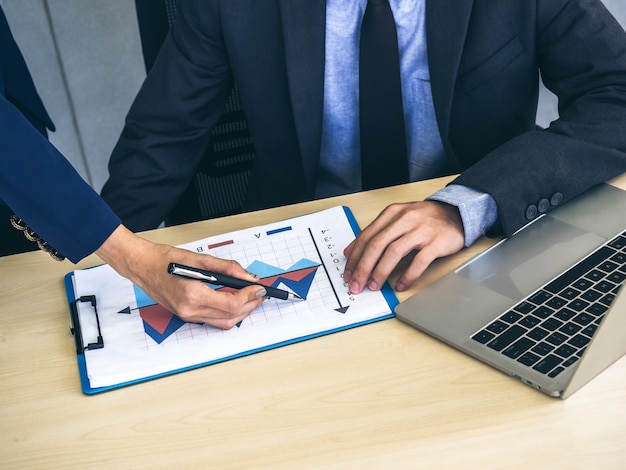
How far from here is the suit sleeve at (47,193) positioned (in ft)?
3.21

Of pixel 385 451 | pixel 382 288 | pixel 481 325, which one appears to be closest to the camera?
pixel 385 451

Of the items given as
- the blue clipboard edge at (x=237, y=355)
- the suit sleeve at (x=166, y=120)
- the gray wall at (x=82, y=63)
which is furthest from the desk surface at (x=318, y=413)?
the gray wall at (x=82, y=63)

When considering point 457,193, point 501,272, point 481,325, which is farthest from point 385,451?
point 457,193

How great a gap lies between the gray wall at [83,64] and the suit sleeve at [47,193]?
156 centimetres

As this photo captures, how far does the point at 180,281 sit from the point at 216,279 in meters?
0.05

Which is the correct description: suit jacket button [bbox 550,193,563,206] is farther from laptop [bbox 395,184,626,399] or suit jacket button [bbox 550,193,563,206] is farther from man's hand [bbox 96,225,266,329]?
man's hand [bbox 96,225,266,329]

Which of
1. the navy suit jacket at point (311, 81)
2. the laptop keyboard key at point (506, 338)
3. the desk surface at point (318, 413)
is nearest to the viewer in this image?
the desk surface at point (318, 413)

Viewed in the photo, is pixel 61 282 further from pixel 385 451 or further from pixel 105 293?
pixel 385 451

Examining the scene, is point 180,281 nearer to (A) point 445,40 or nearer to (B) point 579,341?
(B) point 579,341

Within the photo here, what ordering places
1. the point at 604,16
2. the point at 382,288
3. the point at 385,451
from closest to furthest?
the point at 385,451 < the point at 382,288 < the point at 604,16

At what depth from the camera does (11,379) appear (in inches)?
39.9

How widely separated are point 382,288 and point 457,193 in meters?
0.20

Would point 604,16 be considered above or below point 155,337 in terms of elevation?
above

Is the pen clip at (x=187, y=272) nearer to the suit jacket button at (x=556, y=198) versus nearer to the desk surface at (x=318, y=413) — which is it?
the desk surface at (x=318, y=413)
